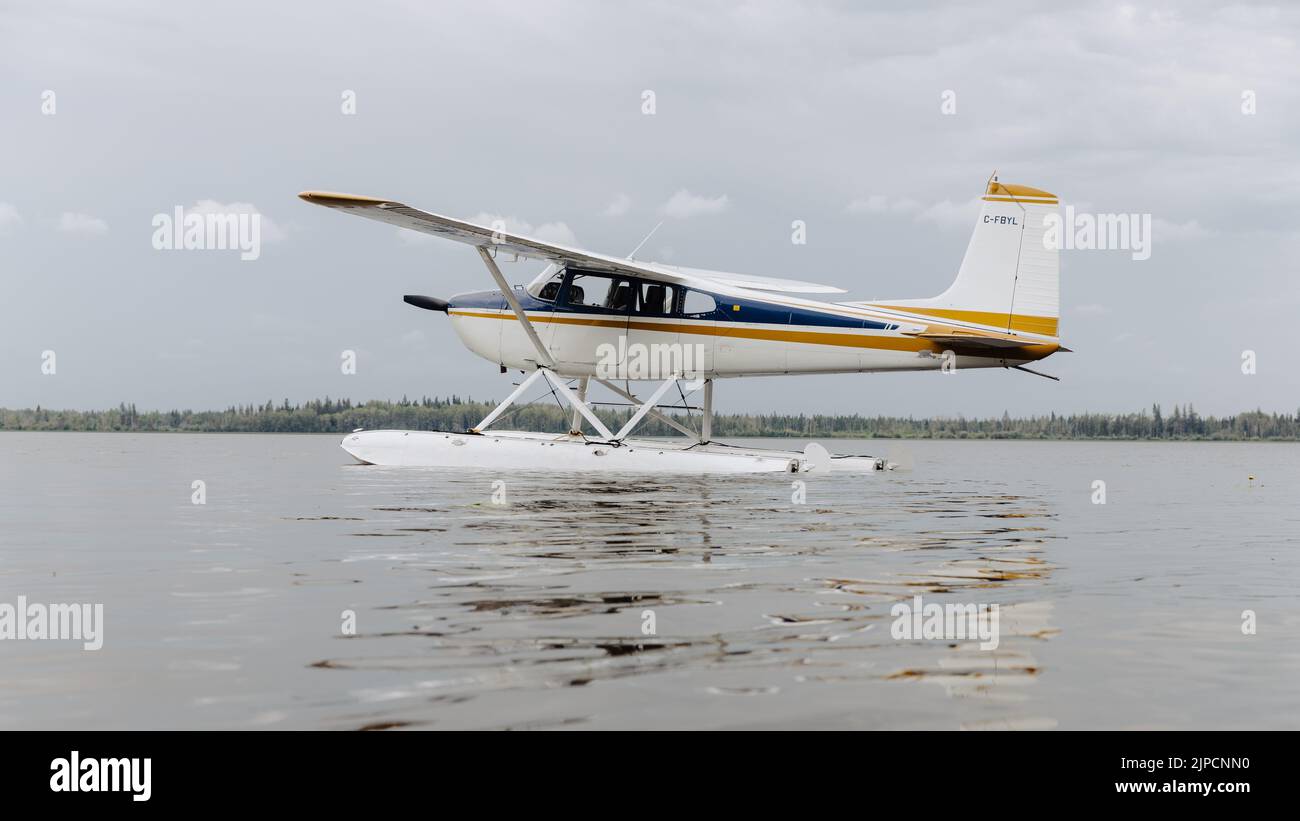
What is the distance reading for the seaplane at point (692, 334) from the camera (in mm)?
16516

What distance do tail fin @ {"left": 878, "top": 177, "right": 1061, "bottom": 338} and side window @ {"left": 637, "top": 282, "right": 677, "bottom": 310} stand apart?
3.42 meters

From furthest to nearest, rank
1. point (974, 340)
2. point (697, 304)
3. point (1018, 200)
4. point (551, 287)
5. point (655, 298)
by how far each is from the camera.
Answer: point (551, 287) → point (655, 298) → point (697, 304) → point (1018, 200) → point (974, 340)

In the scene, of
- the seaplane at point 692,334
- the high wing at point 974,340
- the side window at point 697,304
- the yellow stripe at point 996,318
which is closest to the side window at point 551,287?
the seaplane at point 692,334

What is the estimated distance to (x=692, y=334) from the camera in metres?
17.3

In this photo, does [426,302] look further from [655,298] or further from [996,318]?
[996,318]

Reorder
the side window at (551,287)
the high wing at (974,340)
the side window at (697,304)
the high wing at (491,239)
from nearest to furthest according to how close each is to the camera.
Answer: the high wing at (491,239)
the high wing at (974,340)
the side window at (697,304)
the side window at (551,287)

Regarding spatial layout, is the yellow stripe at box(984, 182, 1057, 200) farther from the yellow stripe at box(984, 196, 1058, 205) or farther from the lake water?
the lake water

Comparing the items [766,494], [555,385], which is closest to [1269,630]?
[766,494]

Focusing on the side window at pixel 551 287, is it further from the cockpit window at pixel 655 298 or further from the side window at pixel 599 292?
the cockpit window at pixel 655 298

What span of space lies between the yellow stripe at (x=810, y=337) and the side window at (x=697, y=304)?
9.1 inches

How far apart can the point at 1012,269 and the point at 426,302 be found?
10.1m

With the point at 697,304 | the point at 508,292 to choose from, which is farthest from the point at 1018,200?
the point at 508,292
